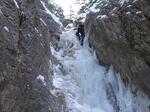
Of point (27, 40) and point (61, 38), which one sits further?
point (61, 38)

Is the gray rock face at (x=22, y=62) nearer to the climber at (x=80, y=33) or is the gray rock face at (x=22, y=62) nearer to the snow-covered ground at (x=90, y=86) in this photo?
the snow-covered ground at (x=90, y=86)

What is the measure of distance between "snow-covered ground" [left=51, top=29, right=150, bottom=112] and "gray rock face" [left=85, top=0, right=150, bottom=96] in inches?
24.4

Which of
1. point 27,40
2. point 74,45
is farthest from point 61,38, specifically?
point 27,40

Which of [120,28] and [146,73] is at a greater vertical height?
[120,28]

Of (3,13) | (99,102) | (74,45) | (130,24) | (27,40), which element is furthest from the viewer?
(74,45)

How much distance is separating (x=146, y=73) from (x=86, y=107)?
2985 mm

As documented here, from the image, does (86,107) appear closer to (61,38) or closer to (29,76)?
(29,76)

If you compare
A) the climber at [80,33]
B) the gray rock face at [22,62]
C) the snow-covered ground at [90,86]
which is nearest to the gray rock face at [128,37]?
the snow-covered ground at [90,86]

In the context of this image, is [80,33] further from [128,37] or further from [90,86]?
[128,37]

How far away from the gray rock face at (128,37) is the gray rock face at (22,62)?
121 inches

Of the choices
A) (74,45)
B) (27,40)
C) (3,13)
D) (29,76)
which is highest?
Answer: (3,13)

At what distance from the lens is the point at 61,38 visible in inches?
681

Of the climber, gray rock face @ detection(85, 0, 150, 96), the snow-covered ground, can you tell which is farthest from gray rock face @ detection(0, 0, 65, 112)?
the climber

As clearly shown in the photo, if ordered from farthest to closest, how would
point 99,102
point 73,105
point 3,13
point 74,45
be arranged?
point 74,45 < point 99,102 < point 73,105 < point 3,13
